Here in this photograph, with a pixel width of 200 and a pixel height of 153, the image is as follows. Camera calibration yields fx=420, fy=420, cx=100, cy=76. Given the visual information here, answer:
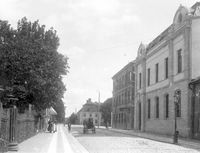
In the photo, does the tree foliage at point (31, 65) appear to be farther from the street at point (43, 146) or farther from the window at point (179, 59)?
the window at point (179, 59)

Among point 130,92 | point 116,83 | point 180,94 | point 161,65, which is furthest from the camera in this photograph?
point 116,83

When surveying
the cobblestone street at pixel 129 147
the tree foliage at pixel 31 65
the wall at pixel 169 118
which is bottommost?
the cobblestone street at pixel 129 147

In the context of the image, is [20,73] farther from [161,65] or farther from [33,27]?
[161,65]

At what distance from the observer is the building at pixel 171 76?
34.0m

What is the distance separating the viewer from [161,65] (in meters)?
43.4

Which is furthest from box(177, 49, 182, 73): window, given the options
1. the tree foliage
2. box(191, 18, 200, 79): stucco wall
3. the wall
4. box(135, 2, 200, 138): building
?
the tree foliage

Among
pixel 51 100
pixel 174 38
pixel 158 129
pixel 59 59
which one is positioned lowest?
pixel 158 129

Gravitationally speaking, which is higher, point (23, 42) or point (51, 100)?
point (23, 42)

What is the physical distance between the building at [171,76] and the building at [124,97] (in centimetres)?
1011

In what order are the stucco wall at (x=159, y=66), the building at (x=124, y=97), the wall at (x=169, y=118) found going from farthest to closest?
the building at (x=124, y=97) → the stucco wall at (x=159, y=66) → the wall at (x=169, y=118)

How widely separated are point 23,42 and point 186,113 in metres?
14.2

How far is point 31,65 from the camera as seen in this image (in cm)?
3033

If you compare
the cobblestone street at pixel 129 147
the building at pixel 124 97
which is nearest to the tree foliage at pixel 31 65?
the cobblestone street at pixel 129 147

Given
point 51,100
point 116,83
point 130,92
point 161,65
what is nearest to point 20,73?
point 51,100
